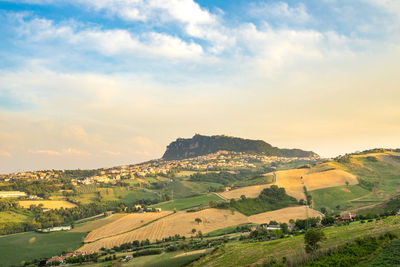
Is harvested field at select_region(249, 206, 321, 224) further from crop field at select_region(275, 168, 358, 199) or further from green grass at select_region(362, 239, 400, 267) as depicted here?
green grass at select_region(362, 239, 400, 267)

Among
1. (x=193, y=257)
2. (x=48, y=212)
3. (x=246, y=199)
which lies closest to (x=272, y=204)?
(x=246, y=199)

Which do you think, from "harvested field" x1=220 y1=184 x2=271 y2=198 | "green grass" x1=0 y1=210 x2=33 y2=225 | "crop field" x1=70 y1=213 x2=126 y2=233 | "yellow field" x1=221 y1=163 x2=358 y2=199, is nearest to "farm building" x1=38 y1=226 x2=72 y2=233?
"crop field" x1=70 y1=213 x2=126 y2=233

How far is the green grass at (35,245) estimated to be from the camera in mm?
114125

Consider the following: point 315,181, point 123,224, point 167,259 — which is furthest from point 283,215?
point 123,224

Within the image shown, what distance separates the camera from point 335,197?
151625 millimetres

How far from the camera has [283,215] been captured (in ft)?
434

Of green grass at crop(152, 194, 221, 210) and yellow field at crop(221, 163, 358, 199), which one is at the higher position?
yellow field at crop(221, 163, 358, 199)

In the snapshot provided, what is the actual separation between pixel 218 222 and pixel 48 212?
123 metres

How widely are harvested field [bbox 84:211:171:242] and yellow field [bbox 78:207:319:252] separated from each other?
8303 mm

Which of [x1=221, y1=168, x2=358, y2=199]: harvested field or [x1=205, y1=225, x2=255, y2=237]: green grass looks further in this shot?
[x1=221, y1=168, x2=358, y2=199]: harvested field

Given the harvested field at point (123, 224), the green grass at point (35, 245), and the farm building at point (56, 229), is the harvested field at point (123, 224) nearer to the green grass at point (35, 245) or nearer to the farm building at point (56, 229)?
the green grass at point (35, 245)

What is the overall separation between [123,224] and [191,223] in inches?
1598

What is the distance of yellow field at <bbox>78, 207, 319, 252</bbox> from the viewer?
121 meters

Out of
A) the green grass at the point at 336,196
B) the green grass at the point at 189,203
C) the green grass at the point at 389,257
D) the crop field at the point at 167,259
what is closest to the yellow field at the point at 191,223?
the green grass at the point at 336,196
